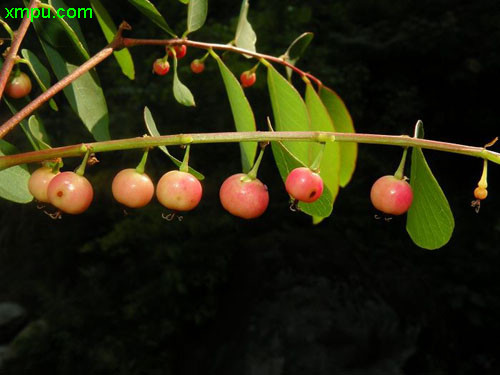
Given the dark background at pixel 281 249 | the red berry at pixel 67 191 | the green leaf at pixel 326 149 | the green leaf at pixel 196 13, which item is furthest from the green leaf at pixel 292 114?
the dark background at pixel 281 249

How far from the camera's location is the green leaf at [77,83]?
2.10ft

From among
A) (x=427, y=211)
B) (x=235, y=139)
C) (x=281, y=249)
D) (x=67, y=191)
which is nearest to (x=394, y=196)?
(x=427, y=211)

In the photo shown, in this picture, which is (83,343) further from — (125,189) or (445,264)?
(125,189)

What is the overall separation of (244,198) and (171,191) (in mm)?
65

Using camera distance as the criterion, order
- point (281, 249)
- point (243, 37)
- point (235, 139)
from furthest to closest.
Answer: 1. point (281, 249)
2. point (243, 37)
3. point (235, 139)

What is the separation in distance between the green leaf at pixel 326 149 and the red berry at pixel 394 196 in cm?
17

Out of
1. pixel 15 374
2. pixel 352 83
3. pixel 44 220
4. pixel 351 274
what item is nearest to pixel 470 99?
pixel 352 83

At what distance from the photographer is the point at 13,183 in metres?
0.59

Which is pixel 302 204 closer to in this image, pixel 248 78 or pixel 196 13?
pixel 196 13

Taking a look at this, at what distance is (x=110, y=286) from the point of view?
3.54 m

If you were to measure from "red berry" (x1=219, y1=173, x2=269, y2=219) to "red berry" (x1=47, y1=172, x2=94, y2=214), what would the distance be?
119 millimetres

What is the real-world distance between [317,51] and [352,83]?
0.40 m

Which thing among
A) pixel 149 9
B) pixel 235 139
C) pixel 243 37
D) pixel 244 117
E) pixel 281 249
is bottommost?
pixel 235 139

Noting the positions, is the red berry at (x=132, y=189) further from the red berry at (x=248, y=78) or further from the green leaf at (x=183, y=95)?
the red berry at (x=248, y=78)
